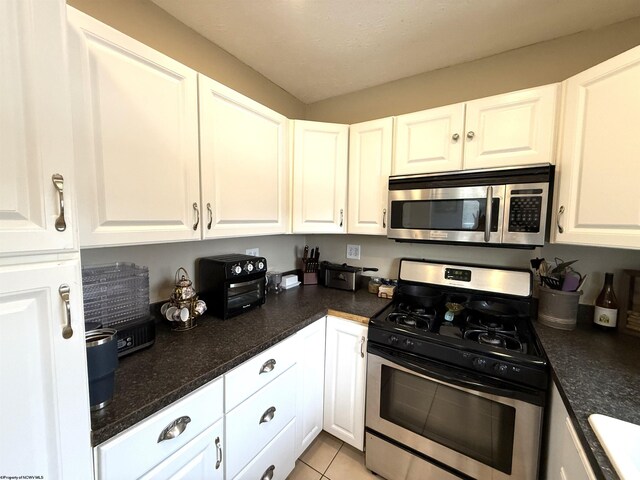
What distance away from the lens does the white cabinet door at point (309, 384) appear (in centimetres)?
143

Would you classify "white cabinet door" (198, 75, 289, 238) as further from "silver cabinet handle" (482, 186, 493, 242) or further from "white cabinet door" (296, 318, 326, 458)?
"silver cabinet handle" (482, 186, 493, 242)

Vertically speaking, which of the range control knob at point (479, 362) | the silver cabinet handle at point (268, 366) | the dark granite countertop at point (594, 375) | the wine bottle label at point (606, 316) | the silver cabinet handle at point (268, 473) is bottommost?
the silver cabinet handle at point (268, 473)

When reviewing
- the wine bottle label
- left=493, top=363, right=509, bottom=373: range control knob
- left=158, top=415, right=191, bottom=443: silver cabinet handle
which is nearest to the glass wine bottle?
the wine bottle label

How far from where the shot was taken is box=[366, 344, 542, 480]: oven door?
3.55ft

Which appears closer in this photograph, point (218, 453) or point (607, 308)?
point (218, 453)

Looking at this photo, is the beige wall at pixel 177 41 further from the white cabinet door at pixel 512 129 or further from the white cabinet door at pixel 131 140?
the white cabinet door at pixel 512 129

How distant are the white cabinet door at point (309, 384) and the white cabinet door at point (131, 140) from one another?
0.83 m

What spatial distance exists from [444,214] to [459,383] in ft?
2.85

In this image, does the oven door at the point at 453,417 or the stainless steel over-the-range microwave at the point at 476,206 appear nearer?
the oven door at the point at 453,417

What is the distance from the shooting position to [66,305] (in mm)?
552

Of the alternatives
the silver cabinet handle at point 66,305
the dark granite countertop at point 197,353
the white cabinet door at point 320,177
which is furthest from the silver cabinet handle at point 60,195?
the white cabinet door at point 320,177

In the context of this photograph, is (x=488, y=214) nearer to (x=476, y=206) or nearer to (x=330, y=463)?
(x=476, y=206)

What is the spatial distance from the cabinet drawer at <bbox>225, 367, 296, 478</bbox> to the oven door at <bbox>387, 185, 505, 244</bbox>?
1076mm

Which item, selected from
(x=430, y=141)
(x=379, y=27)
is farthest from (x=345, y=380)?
(x=379, y=27)
